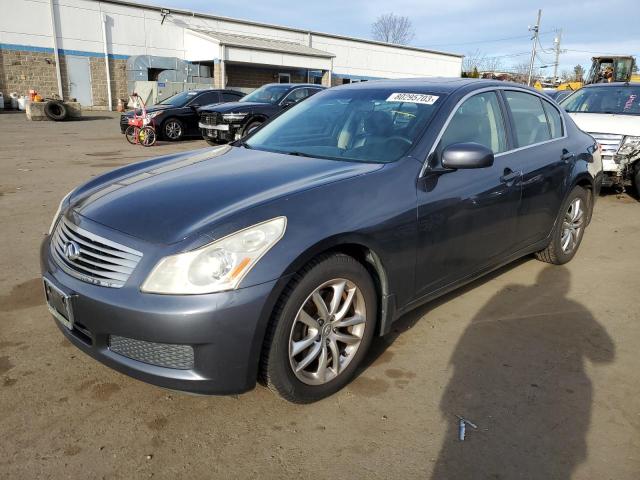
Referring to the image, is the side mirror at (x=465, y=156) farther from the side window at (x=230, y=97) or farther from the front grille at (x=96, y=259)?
the side window at (x=230, y=97)

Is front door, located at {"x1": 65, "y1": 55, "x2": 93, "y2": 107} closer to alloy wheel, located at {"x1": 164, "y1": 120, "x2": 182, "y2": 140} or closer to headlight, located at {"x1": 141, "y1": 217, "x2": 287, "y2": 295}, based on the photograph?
alloy wheel, located at {"x1": 164, "y1": 120, "x2": 182, "y2": 140}

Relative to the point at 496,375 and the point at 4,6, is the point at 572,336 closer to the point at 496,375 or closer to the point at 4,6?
the point at 496,375

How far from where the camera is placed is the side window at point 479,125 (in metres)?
3.33

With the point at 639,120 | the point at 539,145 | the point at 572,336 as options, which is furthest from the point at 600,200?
the point at 572,336

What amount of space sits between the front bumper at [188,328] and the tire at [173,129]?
12803 millimetres

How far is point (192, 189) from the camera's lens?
2785mm

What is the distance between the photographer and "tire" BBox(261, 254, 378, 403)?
2.38 meters

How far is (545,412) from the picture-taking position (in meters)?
2.66

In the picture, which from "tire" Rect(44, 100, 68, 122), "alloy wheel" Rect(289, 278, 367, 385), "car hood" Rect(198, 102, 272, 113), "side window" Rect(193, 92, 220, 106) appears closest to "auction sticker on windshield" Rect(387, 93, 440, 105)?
"alloy wheel" Rect(289, 278, 367, 385)

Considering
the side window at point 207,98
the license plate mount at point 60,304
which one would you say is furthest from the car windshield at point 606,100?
the side window at point 207,98

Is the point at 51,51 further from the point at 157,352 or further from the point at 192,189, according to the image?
the point at 157,352

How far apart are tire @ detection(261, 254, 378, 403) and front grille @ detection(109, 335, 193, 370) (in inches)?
14.3

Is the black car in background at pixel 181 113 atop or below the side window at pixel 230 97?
below

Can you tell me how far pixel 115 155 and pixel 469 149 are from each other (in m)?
10.3
